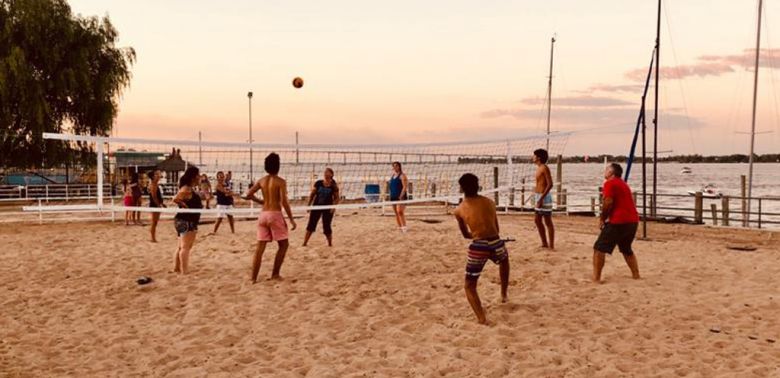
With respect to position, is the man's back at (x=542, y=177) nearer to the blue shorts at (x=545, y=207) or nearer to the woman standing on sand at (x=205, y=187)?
the blue shorts at (x=545, y=207)

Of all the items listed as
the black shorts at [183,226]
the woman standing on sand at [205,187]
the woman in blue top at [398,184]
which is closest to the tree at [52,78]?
the woman standing on sand at [205,187]

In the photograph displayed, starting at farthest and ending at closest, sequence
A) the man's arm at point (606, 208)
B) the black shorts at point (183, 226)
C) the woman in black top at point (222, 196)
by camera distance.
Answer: the woman in black top at point (222, 196) < the black shorts at point (183, 226) < the man's arm at point (606, 208)

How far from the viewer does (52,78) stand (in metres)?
23.2

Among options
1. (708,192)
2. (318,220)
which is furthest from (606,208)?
(708,192)

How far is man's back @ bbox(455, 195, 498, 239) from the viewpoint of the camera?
576cm

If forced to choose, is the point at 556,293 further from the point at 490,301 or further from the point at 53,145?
the point at 53,145

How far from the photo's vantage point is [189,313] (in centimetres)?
655

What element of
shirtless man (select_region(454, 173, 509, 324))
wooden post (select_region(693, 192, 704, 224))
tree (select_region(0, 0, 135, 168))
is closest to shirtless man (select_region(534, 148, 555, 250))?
shirtless man (select_region(454, 173, 509, 324))

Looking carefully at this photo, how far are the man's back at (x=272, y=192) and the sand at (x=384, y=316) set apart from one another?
1061mm

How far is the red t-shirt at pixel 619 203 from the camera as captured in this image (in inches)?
291

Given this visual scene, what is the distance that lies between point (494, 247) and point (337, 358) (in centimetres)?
187

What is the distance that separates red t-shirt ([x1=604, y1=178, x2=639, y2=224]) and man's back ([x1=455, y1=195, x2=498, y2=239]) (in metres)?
2.33

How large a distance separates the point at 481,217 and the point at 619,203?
2622 mm

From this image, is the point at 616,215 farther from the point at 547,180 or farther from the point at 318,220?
the point at 318,220
